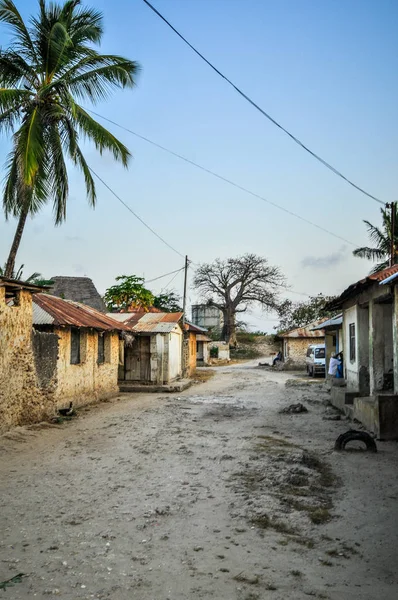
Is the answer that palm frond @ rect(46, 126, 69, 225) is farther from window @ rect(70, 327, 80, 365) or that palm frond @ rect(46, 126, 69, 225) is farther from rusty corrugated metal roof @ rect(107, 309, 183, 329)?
rusty corrugated metal roof @ rect(107, 309, 183, 329)

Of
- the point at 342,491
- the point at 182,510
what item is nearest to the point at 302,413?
the point at 342,491

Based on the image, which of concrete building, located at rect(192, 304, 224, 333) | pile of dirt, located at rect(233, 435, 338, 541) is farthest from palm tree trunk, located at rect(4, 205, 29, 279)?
concrete building, located at rect(192, 304, 224, 333)

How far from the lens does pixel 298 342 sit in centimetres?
3825

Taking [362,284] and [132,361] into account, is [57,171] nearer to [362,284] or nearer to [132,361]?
[362,284]

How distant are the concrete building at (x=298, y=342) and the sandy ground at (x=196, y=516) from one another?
2728cm

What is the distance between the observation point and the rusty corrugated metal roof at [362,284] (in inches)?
414

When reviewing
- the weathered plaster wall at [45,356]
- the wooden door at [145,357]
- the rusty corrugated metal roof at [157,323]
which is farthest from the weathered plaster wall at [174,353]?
the weathered plaster wall at [45,356]

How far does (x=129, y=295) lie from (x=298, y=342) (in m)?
13.9

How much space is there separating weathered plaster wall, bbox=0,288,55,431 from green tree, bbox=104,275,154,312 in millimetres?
21082

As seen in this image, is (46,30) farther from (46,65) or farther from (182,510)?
(182,510)

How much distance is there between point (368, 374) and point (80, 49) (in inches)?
482

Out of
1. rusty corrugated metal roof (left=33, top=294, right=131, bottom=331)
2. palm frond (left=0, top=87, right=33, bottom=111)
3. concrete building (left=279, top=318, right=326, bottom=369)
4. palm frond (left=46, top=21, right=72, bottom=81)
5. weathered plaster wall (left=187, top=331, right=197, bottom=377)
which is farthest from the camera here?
concrete building (left=279, top=318, right=326, bottom=369)

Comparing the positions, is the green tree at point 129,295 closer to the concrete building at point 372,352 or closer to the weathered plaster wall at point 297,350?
the weathered plaster wall at point 297,350

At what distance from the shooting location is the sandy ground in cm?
386
